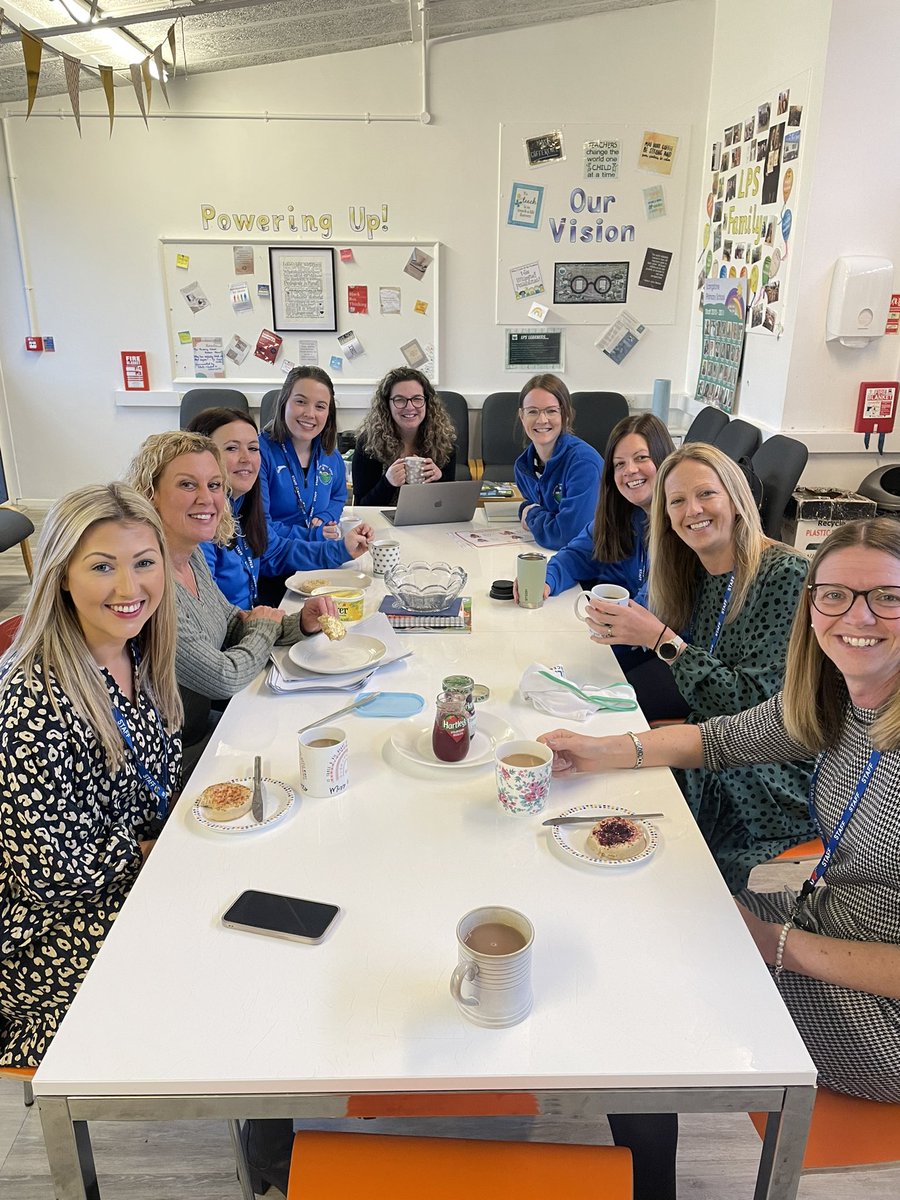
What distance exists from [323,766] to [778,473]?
2.90m

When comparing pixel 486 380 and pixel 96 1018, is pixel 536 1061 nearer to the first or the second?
pixel 96 1018

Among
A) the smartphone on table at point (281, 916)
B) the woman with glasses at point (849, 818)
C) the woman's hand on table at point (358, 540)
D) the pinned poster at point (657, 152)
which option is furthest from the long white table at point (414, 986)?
the pinned poster at point (657, 152)

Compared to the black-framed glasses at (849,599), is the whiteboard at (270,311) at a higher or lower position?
higher

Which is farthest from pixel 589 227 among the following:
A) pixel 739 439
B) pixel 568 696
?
pixel 568 696

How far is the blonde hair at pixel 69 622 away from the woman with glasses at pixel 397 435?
2.24m

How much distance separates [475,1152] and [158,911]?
495 mm

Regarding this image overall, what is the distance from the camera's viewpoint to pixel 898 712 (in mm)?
1212

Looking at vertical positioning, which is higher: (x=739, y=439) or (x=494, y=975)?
(x=739, y=439)

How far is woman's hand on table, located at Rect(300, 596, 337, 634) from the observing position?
6.77ft

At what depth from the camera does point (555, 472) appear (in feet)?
10.2

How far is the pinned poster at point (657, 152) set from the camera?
5.11m

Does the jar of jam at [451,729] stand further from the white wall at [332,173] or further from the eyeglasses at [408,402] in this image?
the white wall at [332,173]

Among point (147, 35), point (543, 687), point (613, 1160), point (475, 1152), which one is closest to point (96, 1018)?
point (475, 1152)

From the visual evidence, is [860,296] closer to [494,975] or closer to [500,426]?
[500,426]
